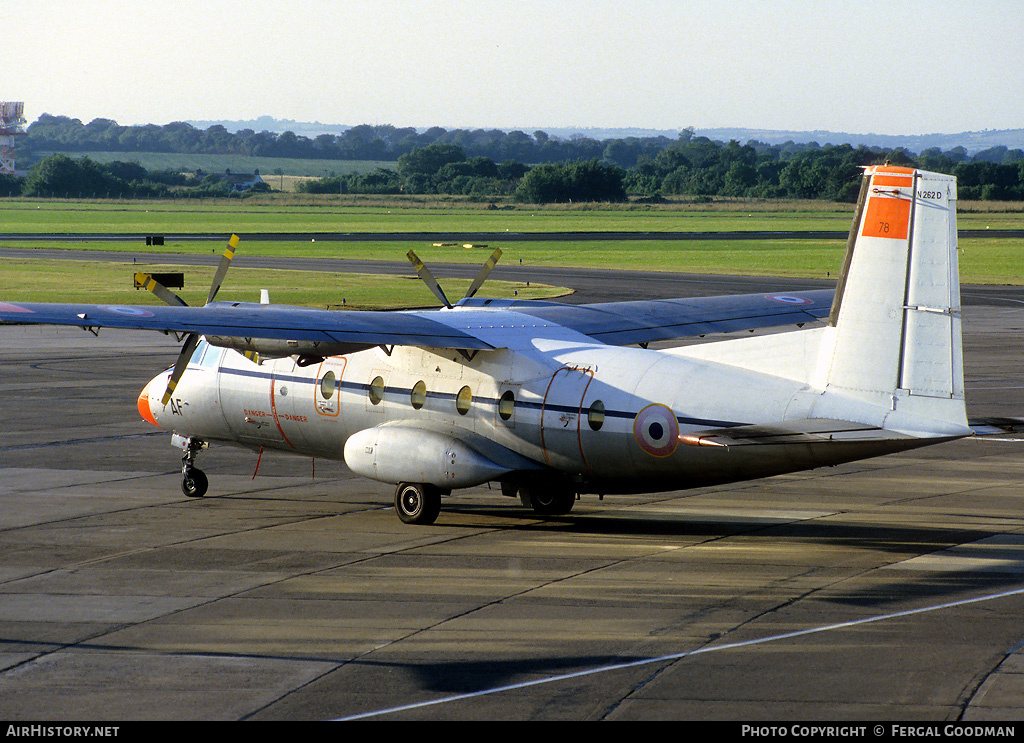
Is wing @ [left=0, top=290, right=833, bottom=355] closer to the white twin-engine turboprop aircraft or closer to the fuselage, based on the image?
the white twin-engine turboprop aircraft

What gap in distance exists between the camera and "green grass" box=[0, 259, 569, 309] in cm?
6231

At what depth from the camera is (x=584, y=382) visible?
1967 centimetres

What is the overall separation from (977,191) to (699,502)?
556ft

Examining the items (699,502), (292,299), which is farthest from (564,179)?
(699,502)

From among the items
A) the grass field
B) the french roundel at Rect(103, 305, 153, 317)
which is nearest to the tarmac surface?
the french roundel at Rect(103, 305, 153, 317)

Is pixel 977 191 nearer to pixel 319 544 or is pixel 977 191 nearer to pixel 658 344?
pixel 658 344

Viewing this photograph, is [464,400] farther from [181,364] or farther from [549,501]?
[181,364]

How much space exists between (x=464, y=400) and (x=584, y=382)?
237cm

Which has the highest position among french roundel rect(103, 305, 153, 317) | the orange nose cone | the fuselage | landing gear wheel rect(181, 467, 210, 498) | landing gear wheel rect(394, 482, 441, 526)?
french roundel rect(103, 305, 153, 317)

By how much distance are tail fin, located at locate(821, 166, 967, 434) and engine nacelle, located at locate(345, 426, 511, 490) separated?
610 cm

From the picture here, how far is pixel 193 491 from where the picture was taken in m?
23.5

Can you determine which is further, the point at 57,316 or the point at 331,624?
the point at 57,316

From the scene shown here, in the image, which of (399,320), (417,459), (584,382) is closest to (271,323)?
(399,320)

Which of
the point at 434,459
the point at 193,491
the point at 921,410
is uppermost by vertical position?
the point at 921,410
